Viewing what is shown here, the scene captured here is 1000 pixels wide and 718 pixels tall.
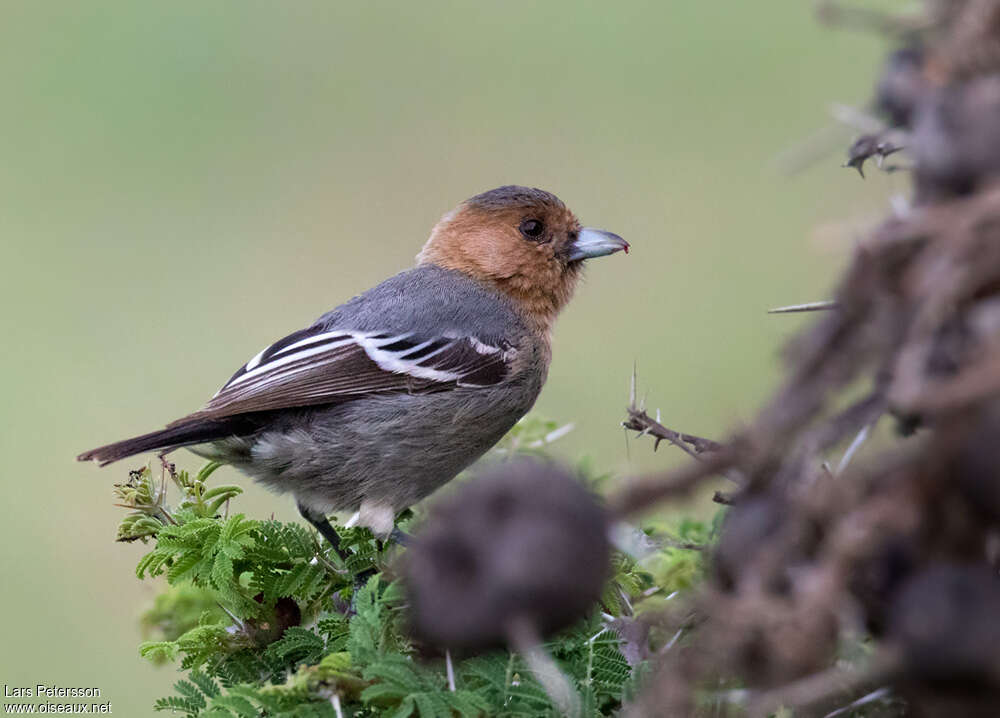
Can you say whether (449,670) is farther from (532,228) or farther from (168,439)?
(532,228)

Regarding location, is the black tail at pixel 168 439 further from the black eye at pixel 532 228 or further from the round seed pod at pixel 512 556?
the round seed pod at pixel 512 556

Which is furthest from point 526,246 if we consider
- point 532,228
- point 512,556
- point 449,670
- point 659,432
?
point 512,556

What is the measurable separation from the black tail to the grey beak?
180 centimetres

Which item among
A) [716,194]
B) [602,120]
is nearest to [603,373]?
[716,194]

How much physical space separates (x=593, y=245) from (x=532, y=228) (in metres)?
0.28

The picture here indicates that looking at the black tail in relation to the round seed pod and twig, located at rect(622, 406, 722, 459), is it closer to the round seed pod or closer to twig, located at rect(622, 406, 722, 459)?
twig, located at rect(622, 406, 722, 459)

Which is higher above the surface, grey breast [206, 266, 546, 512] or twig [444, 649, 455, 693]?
twig [444, 649, 455, 693]

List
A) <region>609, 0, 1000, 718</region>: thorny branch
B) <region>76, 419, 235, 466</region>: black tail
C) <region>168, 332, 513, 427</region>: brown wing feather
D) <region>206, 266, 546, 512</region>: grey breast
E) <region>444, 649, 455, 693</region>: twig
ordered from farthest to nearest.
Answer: <region>206, 266, 546, 512</region>: grey breast → <region>168, 332, 513, 427</region>: brown wing feather → <region>76, 419, 235, 466</region>: black tail → <region>444, 649, 455, 693</region>: twig → <region>609, 0, 1000, 718</region>: thorny branch

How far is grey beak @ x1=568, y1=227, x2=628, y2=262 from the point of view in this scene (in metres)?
5.20

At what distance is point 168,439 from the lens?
4016 millimetres

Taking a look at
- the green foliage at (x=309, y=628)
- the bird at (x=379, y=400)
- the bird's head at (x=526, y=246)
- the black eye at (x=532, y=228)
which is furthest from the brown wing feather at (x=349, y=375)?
the green foliage at (x=309, y=628)

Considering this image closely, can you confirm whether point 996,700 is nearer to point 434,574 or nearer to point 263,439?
point 434,574

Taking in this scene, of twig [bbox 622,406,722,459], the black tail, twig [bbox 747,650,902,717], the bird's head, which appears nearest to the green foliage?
twig [bbox 622,406,722,459]

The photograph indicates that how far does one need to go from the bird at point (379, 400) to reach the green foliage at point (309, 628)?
1.21 metres
